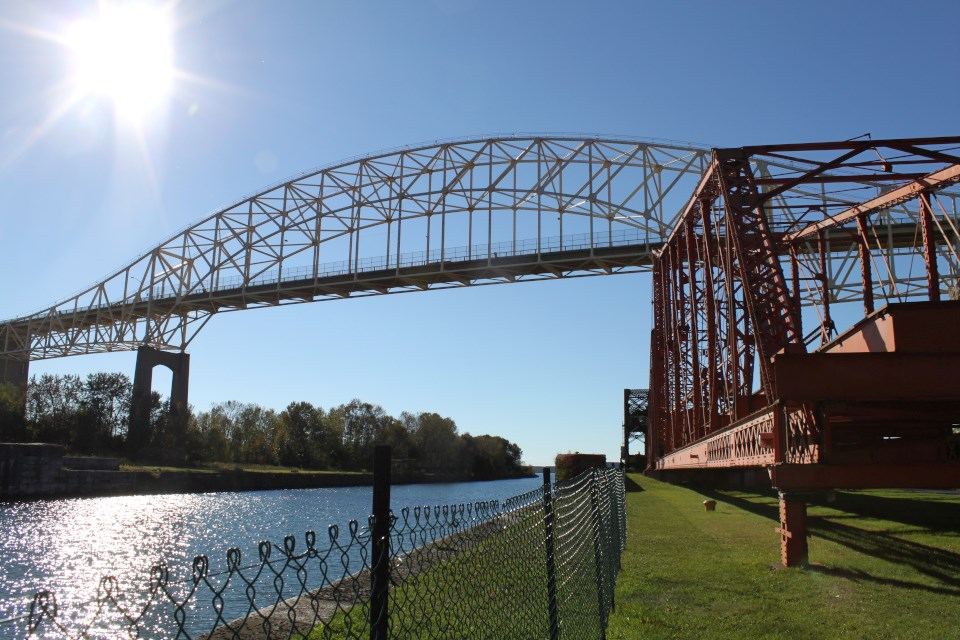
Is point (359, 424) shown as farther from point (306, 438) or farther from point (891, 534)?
point (891, 534)

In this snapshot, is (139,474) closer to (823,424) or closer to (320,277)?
(320,277)

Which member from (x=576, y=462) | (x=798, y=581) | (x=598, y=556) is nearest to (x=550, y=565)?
(x=598, y=556)

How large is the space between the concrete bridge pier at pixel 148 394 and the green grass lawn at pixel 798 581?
2437 inches

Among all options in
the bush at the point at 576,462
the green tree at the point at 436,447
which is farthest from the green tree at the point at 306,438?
the bush at the point at 576,462

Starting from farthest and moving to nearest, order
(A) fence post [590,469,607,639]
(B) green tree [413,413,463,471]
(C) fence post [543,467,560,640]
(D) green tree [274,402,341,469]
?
(B) green tree [413,413,463,471], (D) green tree [274,402,341,469], (A) fence post [590,469,607,639], (C) fence post [543,467,560,640]

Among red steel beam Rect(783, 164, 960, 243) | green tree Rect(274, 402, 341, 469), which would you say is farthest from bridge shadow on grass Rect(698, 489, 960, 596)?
green tree Rect(274, 402, 341, 469)

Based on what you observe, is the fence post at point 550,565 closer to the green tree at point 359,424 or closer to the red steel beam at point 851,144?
the red steel beam at point 851,144

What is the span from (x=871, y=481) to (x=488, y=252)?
49565 millimetres

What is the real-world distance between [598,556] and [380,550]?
5.01 meters

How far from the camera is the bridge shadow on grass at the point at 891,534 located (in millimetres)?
11306

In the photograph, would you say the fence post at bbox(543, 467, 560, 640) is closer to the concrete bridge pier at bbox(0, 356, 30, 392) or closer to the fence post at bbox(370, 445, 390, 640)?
the fence post at bbox(370, 445, 390, 640)

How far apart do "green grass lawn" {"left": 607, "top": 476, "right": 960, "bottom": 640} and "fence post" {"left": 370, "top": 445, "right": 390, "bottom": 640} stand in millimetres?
5655

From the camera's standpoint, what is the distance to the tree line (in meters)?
74.2

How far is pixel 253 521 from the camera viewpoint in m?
36.9
